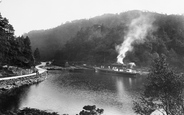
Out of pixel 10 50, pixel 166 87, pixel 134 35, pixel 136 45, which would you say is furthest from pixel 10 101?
pixel 134 35

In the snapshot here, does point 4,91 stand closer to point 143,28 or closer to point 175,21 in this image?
point 143,28

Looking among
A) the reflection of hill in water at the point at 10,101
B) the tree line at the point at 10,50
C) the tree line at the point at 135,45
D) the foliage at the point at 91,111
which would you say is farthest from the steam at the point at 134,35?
the foliage at the point at 91,111

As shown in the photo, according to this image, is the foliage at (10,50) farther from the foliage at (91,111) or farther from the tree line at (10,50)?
the foliage at (91,111)

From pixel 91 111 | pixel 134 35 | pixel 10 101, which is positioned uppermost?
pixel 134 35

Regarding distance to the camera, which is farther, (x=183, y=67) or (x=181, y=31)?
(x=181, y=31)

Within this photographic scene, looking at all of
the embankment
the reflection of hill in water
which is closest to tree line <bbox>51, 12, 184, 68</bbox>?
the embankment

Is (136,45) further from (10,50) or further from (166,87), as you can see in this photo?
(166,87)

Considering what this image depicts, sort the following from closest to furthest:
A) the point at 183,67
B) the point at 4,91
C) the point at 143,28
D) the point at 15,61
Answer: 1. the point at 4,91
2. the point at 15,61
3. the point at 183,67
4. the point at 143,28

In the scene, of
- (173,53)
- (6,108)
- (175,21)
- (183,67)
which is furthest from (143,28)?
(6,108)

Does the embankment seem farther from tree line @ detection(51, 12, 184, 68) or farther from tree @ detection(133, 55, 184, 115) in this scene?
tree line @ detection(51, 12, 184, 68)
